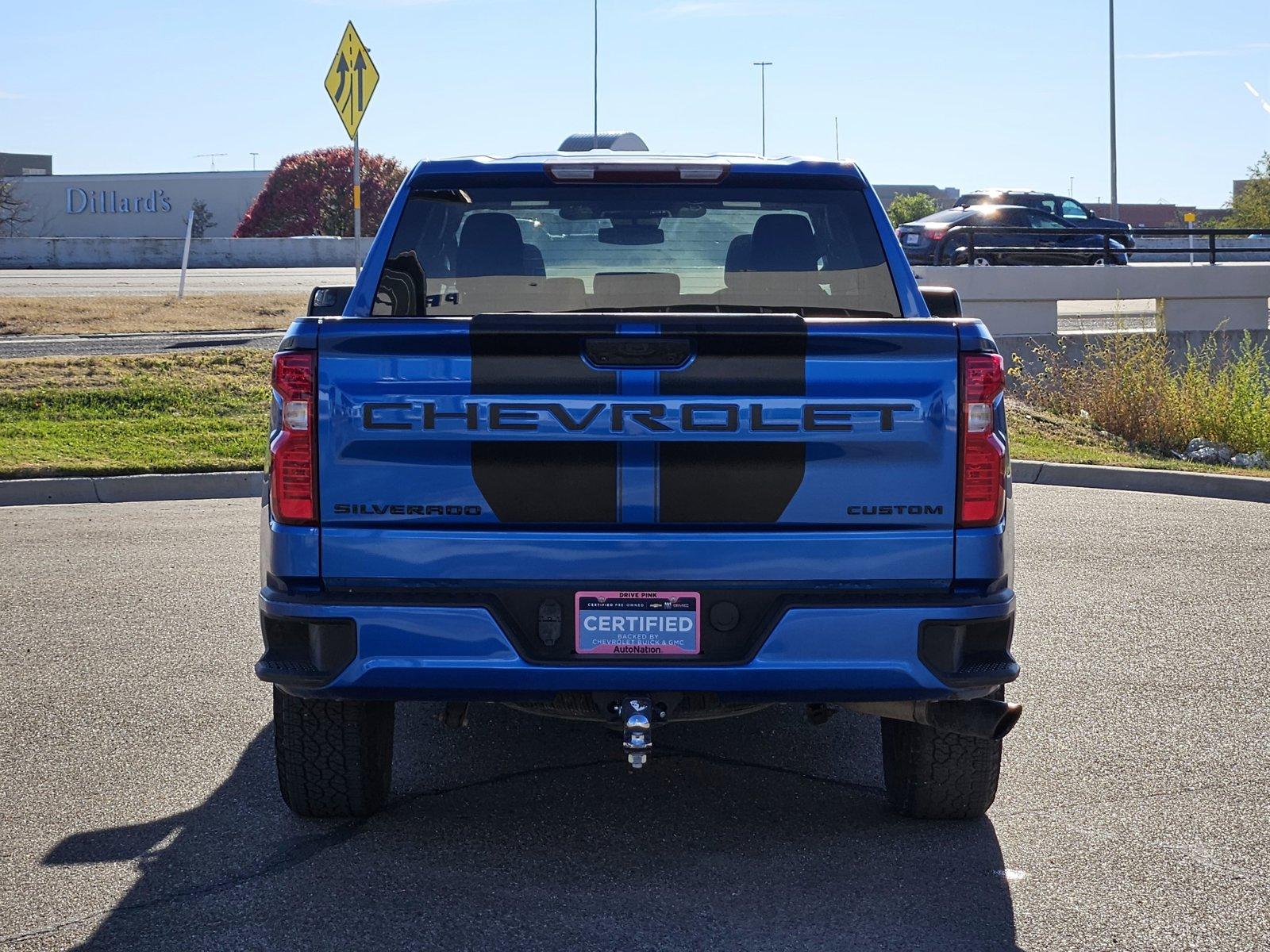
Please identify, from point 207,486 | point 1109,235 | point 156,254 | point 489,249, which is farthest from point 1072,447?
point 156,254

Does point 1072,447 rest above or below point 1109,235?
below

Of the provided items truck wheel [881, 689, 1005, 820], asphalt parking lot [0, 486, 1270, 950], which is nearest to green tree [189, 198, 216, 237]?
asphalt parking lot [0, 486, 1270, 950]

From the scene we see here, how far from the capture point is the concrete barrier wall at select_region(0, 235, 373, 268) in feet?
148

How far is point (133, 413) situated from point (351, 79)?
4.10m

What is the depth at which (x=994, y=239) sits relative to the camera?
2950cm

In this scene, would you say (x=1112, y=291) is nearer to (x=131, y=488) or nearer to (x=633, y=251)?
(x=131, y=488)

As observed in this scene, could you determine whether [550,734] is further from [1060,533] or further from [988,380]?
[1060,533]

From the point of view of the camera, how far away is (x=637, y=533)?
12.9 feet

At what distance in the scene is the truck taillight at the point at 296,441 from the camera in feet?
→ 12.9

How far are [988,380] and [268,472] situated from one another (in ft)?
6.33

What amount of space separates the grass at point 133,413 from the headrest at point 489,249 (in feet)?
24.5

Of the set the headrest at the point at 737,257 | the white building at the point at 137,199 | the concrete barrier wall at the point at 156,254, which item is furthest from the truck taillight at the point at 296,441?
the white building at the point at 137,199

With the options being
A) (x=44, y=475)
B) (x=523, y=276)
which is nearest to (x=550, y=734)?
(x=523, y=276)

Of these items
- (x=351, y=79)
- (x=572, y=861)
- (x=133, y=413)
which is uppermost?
(x=351, y=79)
